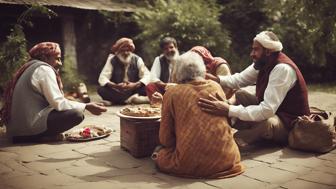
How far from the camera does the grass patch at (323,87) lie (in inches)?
469

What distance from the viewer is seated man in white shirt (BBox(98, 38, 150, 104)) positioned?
9.55 m

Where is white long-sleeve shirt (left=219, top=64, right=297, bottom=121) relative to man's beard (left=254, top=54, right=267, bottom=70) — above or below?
below

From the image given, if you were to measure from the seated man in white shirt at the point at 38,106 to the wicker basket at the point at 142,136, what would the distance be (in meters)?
0.73

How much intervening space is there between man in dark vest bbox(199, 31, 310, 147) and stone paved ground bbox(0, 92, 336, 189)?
11.0 inches

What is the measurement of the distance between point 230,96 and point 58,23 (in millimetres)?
8012

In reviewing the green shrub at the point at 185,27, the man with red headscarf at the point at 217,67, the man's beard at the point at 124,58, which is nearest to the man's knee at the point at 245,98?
the man with red headscarf at the point at 217,67

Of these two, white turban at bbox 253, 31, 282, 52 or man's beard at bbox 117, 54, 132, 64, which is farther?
man's beard at bbox 117, 54, 132, 64

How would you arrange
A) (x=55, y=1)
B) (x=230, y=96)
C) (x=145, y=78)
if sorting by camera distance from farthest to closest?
(x=55, y=1) < (x=145, y=78) < (x=230, y=96)

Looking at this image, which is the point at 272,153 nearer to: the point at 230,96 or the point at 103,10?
the point at 230,96

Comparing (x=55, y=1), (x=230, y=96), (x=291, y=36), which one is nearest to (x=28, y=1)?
(x=55, y=1)

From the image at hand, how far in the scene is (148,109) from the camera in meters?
5.52

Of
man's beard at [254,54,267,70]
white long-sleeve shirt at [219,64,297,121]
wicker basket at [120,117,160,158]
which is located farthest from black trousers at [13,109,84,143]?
man's beard at [254,54,267,70]

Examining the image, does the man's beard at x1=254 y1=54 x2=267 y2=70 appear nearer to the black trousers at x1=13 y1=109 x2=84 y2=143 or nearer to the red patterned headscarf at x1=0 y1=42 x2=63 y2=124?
the black trousers at x1=13 y1=109 x2=84 y2=143

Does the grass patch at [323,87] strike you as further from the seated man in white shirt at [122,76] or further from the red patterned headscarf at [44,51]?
the red patterned headscarf at [44,51]
